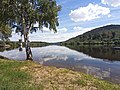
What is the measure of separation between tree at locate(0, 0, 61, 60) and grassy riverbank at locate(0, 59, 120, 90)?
19.9 metres

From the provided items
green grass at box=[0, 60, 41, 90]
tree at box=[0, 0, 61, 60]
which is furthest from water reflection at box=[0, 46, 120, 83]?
green grass at box=[0, 60, 41, 90]

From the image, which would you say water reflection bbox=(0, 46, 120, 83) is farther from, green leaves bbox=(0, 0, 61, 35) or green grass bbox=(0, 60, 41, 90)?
green grass bbox=(0, 60, 41, 90)

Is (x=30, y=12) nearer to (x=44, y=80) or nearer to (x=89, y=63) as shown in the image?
(x=89, y=63)

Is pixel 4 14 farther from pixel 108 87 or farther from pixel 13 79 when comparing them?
pixel 108 87

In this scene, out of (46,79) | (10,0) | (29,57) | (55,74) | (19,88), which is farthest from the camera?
(29,57)

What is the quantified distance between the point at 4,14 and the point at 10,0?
2582mm

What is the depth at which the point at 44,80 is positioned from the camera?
70.8 feet

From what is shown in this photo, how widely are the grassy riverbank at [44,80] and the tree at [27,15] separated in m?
19.9

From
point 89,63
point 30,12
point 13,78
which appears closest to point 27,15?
point 30,12

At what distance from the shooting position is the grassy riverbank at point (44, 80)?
19.9 meters

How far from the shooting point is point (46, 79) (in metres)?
21.9

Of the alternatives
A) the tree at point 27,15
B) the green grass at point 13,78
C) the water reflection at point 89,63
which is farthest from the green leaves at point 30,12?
the green grass at point 13,78

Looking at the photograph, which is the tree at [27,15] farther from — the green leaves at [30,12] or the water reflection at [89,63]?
the water reflection at [89,63]

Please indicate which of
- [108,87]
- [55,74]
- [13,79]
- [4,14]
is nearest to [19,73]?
[13,79]
